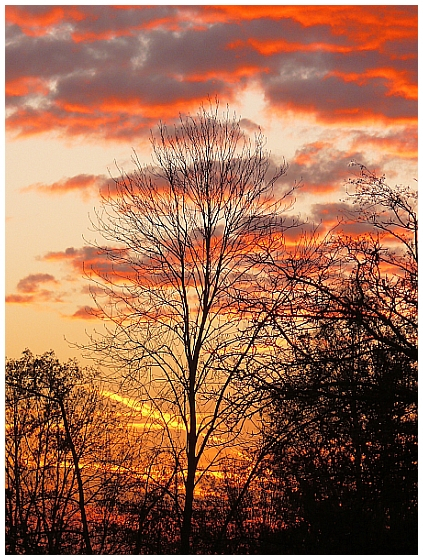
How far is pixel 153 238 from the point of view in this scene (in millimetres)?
12156

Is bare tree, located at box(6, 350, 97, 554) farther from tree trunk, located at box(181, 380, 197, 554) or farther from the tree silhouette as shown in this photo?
the tree silhouette

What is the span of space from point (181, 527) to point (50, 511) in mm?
4441

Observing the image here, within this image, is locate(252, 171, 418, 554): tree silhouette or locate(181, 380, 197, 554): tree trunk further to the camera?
locate(181, 380, 197, 554): tree trunk

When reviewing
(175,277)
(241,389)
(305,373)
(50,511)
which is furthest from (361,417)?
(50,511)

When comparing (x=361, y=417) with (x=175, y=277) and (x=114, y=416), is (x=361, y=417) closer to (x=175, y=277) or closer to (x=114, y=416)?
(x=175, y=277)

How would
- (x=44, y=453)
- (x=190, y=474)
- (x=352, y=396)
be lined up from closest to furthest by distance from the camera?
(x=352, y=396), (x=190, y=474), (x=44, y=453)

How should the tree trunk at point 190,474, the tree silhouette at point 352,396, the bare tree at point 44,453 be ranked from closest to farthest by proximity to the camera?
the tree silhouette at point 352,396 < the tree trunk at point 190,474 < the bare tree at point 44,453

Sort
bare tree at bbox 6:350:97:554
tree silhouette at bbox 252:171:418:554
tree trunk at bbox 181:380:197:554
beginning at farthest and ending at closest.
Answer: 1. bare tree at bbox 6:350:97:554
2. tree trunk at bbox 181:380:197:554
3. tree silhouette at bbox 252:171:418:554

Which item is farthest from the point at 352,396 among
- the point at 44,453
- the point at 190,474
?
the point at 44,453

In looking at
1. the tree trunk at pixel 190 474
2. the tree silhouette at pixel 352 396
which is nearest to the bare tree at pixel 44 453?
the tree trunk at pixel 190 474

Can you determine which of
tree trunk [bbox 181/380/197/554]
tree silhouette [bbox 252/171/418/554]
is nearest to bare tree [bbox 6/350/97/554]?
tree trunk [bbox 181/380/197/554]

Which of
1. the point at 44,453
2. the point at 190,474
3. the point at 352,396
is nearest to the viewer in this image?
the point at 352,396

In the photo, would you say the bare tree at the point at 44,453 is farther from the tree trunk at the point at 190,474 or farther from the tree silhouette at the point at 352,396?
the tree silhouette at the point at 352,396

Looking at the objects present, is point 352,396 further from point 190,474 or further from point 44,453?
point 44,453
